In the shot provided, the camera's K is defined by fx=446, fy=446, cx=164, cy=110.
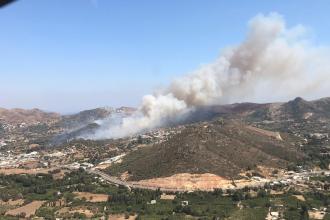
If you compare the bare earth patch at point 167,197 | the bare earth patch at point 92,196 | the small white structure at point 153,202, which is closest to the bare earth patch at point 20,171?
the bare earth patch at point 92,196

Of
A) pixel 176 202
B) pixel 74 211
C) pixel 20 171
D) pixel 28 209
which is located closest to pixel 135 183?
pixel 176 202

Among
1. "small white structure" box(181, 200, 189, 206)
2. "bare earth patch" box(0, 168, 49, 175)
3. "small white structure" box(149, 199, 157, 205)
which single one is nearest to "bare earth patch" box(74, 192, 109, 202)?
"small white structure" box(149, 199, 157, 205)

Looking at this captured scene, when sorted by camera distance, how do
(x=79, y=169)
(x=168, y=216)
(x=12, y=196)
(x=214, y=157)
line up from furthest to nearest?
1. (x=79, y=169)
2. (x=214, y=157)
3. (x=12, y=196)
4. (x=168, y=216)

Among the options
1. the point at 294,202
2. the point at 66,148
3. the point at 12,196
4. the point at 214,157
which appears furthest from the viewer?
the point at 66,148

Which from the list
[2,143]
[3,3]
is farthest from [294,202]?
[2,143]

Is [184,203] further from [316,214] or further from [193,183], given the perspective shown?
[316,214]

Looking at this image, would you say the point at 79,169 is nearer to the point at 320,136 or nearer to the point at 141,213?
the point at 141,213
